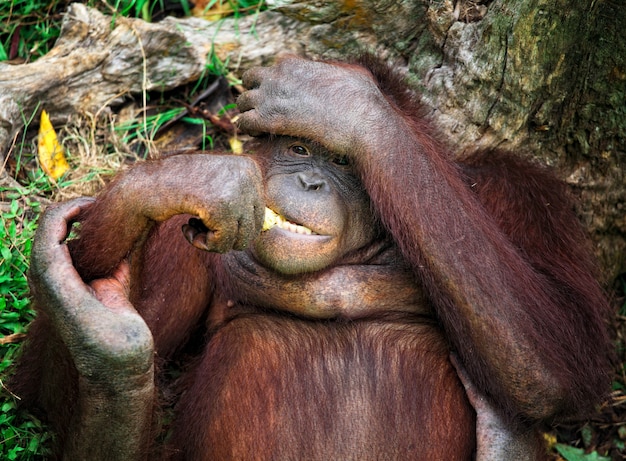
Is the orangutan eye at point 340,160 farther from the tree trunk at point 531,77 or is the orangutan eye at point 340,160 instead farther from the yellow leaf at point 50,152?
the yellow leaf at point 50,152

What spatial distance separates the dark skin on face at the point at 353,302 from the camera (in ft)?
11.4

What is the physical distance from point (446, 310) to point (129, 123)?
7.47ft

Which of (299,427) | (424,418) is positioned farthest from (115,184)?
(424,418)

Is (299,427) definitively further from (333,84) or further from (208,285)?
(333,84)

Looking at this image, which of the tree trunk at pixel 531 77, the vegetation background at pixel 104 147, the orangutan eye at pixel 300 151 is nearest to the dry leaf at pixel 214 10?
the vegetation background at pixel 104 147

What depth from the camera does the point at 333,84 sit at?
3.60m

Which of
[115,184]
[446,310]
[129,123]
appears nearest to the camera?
[115,184]

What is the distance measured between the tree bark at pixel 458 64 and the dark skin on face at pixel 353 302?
20.3 inches

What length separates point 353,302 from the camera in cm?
368

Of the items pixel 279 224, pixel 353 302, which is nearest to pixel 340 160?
pixel 279 224

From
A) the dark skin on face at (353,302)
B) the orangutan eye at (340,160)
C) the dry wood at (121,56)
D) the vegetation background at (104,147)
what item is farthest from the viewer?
the dry wood at (121,56)

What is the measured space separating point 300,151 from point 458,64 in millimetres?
1047

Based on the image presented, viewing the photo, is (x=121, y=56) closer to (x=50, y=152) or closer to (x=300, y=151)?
(x=50, y=152)

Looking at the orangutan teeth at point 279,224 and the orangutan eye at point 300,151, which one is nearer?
the orangutan teeth at point 279,224
